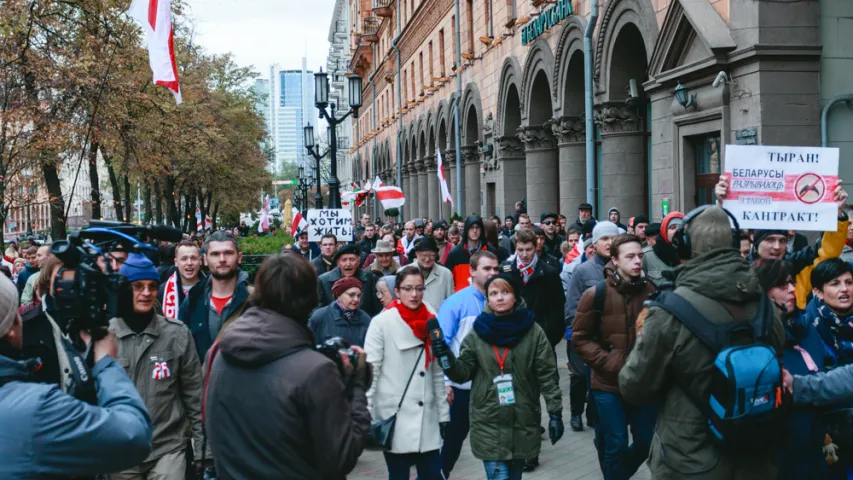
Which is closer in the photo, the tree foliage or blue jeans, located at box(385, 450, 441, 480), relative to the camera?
blue jeans, located at box(385, 450, 441, 480)

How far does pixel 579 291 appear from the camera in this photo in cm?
760

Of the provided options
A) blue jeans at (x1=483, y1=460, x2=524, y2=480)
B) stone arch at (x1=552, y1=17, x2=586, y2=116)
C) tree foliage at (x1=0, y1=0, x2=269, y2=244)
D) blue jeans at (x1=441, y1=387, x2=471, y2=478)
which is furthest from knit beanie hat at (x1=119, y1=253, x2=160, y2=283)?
stone arch at (x1=552, y1=17, x2=586, y2=116)

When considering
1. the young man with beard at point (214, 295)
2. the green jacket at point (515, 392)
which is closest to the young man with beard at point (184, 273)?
the young man with beard at point (214, 295)

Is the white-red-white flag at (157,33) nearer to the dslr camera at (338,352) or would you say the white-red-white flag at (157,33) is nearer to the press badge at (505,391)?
the press badge at (505,391)

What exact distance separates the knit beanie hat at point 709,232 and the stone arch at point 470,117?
25016mm

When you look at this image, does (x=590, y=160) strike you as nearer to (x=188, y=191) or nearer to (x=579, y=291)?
(x=579, y=291)

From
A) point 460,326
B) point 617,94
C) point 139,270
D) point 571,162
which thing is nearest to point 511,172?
point 571,162

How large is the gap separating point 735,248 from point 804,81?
27.8ft

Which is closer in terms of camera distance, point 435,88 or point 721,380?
point 721,380

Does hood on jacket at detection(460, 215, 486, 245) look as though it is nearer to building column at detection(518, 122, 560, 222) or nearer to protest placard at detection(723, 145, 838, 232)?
protest placard at detection(723, 145, 838, 232)

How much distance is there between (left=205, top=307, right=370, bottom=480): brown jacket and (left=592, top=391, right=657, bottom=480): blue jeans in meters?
3.30

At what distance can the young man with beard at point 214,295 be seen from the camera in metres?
6.11

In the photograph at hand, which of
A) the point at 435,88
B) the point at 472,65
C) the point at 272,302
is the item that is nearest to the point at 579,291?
the point at 272,302

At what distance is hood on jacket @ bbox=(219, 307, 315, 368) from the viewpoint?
3213 mm
